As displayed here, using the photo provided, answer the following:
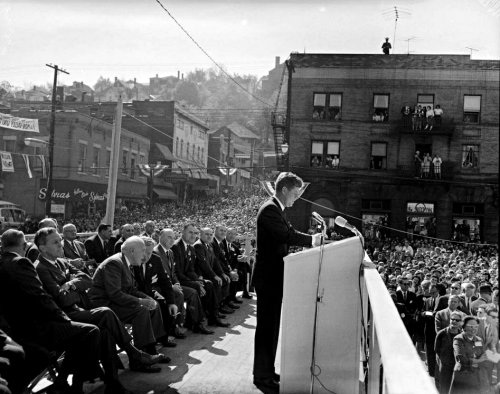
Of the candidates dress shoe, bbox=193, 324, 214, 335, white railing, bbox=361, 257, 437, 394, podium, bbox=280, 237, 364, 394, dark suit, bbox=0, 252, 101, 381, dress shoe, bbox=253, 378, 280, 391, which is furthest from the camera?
dress shoe, bbox=193, 324, 214, 335

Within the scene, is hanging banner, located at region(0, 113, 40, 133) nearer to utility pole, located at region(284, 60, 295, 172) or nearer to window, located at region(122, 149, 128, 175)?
window, located at region(122, 149, 128, 175)

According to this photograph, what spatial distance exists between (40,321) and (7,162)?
27.2 m

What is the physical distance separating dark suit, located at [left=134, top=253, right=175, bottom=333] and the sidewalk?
18.4 inches

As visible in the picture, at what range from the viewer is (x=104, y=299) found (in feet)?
18.3

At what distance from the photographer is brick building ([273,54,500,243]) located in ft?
89.8

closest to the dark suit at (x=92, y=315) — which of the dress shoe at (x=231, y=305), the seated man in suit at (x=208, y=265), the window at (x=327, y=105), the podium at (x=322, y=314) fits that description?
the podium at (x=322, y=314)

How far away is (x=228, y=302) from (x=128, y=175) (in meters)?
19.8

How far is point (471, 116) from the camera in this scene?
89.6ft

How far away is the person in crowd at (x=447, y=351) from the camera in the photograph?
7008 mm

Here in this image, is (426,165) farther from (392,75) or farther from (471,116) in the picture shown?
(392,75)

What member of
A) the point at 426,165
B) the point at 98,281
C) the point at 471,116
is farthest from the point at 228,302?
the point at 471,116

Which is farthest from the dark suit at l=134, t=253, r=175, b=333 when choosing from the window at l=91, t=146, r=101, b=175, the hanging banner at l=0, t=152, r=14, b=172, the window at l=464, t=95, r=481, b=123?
the window at l=91, t=146, r=101, b=175

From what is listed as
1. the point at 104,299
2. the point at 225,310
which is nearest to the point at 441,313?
the point at 225,310

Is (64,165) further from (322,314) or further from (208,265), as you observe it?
(322,314)
